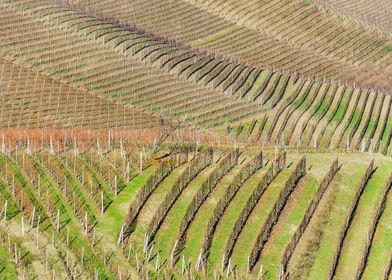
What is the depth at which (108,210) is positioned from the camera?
3256 cm

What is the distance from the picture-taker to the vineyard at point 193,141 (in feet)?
98.6

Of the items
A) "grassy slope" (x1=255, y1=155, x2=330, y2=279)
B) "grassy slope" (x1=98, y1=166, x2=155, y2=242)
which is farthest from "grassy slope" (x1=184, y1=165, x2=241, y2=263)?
"grassy slope" (x1=98, y1=166, x2=155, y2=242)

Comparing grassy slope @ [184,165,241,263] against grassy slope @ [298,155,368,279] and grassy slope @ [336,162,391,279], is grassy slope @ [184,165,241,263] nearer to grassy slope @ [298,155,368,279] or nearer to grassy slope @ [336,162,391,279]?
grassy slope @ [298,155,368,279]

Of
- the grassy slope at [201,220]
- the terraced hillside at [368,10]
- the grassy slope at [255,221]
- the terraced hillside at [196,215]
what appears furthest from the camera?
the terraced hillside at [368,10]

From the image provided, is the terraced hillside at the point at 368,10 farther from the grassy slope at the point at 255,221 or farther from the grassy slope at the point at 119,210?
the grassy slope at the point at 119,210

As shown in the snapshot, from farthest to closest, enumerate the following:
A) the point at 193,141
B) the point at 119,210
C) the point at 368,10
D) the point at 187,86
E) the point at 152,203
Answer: the point at 368,10 → the point at 187,86 → the point at 193,141 → the point at 152,203 → the point at 119,210

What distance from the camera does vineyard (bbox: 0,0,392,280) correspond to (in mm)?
30062

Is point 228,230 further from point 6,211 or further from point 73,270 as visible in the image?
point 6,211

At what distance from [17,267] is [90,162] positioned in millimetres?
9019

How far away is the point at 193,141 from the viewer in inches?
1729

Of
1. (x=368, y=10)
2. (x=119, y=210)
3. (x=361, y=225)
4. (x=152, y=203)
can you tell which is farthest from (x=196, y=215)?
(x=368, y=10)

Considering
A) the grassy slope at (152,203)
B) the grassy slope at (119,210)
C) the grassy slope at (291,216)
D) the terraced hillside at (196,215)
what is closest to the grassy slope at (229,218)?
the terraced hillside at (196,215)

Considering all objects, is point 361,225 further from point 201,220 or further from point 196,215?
point 196,215

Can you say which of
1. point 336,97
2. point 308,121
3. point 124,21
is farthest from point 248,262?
point 124,21
